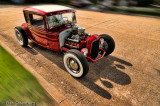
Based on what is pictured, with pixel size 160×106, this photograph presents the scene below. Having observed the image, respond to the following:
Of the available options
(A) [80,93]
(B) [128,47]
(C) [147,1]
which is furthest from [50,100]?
(C) [147,1]

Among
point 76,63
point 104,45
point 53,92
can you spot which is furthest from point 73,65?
point 104,45

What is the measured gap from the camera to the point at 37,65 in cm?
400

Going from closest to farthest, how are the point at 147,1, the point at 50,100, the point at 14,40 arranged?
1. the point at 50,100
2. the point at 14,40
3. the point at 147,1

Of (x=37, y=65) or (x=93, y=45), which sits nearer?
(x=93, y=45)

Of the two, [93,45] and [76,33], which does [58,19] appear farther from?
[93,45]

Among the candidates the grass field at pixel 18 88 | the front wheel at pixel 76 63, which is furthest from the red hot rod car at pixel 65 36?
the grass field at pixel 18 88

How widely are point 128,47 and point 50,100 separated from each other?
4342 mm

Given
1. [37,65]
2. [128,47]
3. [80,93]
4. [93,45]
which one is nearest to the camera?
[80,93]

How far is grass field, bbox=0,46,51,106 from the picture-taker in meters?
2.49

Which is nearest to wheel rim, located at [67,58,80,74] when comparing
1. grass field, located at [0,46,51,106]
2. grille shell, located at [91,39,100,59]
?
grille shell, located at [91,39,100,59]

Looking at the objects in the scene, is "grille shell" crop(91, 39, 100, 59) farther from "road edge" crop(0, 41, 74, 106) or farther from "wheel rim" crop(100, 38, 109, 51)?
"road edge" crop(0, 41, 74, 106)

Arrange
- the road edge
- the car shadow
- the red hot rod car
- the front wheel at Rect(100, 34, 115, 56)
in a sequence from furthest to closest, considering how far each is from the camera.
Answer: the front wheel at Rect(100, 34, 115, 56) < the red hot rod car < the car shadow < the road edge

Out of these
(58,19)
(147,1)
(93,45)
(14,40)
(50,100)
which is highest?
(147,1)

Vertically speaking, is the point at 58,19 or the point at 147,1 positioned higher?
the point at 147,1
